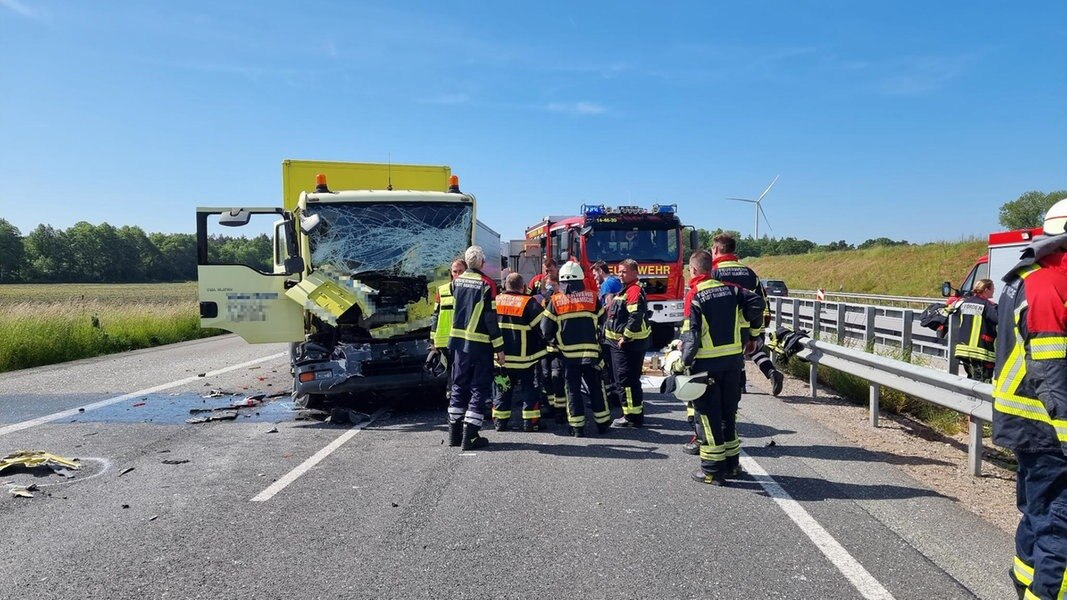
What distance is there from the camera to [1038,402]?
3000 mm

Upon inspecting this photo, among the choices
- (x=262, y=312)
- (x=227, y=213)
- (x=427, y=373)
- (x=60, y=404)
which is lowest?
(x=60, y=404)

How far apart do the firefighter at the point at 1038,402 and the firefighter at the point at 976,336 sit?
16.5ft

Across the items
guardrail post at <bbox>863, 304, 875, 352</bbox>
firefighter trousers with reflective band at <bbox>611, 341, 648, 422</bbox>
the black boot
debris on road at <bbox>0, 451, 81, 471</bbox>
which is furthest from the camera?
guardrail post at <bbox>863, 304, 875, 352</bbox>

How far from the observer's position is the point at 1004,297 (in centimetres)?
324

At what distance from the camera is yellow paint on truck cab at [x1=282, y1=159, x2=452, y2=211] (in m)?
9.73

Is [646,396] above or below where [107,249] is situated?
below

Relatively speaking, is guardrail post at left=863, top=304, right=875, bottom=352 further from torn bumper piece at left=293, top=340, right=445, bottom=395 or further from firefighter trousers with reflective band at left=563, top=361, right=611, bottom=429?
torn bumper piece at left=293, top=340, right=445, bottom=395

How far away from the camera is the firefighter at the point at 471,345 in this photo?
661 centimetres

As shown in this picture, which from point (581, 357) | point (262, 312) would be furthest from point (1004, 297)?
point (262, 312)

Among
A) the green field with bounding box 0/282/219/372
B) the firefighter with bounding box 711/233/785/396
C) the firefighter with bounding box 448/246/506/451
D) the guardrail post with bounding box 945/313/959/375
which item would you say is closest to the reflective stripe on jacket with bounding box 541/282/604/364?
the firefighter with bounding box 448/246/506/451

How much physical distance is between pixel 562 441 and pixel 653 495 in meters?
1.92

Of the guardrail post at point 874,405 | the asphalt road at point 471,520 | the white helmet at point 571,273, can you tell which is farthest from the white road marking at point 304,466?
the guardrail post at point 874,405

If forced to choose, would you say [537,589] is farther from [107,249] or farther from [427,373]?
[107,249]

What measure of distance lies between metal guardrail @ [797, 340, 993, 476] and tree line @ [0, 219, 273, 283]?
62.1 meters
